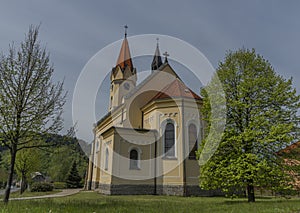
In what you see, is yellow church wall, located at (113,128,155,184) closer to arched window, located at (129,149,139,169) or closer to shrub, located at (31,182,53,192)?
arched window, located at (129,149,139,169)

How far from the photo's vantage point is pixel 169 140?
1905cm

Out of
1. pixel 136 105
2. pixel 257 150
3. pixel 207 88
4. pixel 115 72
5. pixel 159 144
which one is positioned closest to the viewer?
pixel 257 150

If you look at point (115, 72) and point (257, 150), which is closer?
point (257, 150)

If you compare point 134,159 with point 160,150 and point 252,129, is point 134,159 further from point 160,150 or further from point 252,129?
point 252,129

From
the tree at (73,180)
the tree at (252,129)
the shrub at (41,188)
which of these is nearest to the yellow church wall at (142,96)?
the tree at (252,129)

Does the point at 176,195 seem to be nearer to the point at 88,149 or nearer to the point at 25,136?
the point at 25,136

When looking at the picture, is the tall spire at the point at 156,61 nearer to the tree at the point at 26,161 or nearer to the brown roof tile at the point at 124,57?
the brown roof tile at the point at 124,57

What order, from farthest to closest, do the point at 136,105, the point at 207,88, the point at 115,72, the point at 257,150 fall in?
the point at 115,72, the point at 136,105, the point at 207,88, the point at 257,150

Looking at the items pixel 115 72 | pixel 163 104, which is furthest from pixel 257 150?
pixel 115 72

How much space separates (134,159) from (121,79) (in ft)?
51.8

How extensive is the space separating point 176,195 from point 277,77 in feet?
35.1

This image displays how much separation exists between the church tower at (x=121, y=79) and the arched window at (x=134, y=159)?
504 inches

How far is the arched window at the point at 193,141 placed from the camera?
18.3 metres

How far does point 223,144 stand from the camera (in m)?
11.1
